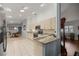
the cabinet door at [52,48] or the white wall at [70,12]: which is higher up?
the white wall at [70,12]

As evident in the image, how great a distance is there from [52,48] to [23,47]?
415 millimetres

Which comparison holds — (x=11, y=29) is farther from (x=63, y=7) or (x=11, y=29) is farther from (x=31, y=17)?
(x=63, y=7)

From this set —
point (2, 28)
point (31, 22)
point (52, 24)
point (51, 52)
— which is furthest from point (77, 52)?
point (2, 28)

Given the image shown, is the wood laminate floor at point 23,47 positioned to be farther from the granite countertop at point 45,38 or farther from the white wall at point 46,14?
the white wall at point 46,14

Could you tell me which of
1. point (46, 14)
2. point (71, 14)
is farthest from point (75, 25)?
point (46, 14)

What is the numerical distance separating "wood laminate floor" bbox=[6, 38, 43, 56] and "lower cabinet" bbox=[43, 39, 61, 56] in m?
0.07

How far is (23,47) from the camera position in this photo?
136 cm

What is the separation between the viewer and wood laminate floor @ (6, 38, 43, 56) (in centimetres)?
134

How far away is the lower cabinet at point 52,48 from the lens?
1389mm

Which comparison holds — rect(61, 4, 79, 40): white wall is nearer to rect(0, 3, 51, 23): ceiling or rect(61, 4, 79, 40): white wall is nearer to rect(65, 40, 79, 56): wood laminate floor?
rect(65, 40, 79, 56): wood laminate floor

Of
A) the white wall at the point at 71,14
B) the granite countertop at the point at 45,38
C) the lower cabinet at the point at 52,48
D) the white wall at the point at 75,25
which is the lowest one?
the lower cabinet at the point at 52,48

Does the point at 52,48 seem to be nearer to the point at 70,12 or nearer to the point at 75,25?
the point at 75,25

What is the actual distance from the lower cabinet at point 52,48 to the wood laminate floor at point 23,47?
73mm

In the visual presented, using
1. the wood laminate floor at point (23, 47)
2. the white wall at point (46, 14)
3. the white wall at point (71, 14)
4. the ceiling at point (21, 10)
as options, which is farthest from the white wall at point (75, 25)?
the wood laminate floor at point (23, 47)
